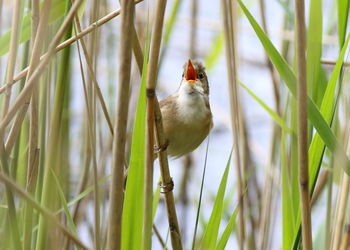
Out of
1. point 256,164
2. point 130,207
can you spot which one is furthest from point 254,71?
point 130,207

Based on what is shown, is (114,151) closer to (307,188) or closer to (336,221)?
(307,188)

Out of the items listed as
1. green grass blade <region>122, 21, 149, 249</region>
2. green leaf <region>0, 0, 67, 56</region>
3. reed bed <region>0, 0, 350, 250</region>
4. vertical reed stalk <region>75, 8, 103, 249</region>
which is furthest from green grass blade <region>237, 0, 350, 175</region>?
green leaf <region>0, 0, 67, 56</region>

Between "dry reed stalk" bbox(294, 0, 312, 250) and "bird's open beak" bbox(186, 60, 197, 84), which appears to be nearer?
"dry reed stalk" bbox(294, 0, 312, 250)

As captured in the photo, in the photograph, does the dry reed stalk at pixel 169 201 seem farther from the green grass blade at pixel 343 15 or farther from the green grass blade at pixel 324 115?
the green grass blade at pixel 343 15

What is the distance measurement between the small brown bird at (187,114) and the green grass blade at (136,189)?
0.77 m

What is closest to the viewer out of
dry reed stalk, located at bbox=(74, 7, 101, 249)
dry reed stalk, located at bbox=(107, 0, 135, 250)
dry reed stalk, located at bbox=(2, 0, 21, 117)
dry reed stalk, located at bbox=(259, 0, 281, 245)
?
dry reed stalk, located at bbox=(107, 0, 135, 250)

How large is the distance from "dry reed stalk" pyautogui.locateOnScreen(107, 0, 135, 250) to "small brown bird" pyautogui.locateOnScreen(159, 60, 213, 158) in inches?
35.3

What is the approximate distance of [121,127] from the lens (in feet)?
3.67

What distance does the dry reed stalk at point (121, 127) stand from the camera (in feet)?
3.63

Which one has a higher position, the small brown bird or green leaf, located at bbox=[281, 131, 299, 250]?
the small brown bird

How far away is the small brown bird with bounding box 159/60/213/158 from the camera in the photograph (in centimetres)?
204

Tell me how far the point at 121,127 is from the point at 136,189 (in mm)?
179

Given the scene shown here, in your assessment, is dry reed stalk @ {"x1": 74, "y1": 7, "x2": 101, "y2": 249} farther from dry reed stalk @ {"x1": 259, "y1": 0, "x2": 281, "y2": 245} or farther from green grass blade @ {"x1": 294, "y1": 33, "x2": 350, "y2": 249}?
dry reed stalk @ {"x1": 259, "y1": 0, "x2": 281, "y2": 245}

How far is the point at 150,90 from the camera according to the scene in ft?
3.89
